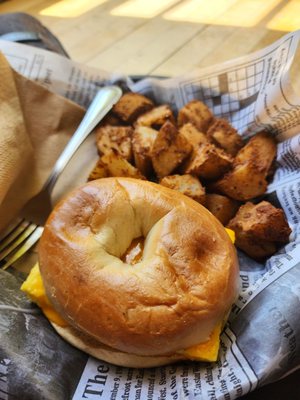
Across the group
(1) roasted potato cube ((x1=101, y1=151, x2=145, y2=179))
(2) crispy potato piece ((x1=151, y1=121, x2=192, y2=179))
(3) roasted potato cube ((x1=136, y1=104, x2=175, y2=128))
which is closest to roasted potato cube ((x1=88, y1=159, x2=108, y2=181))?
(1) roasted potato cube ((x1=101, y1=151, x2=145, y2=179))

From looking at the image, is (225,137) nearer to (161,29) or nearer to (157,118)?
(157,118)

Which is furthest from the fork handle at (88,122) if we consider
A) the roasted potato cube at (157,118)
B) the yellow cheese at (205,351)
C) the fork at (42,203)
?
the yellow cheese at (205,351)

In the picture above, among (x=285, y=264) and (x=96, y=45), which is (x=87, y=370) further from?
(x=96, y=45)

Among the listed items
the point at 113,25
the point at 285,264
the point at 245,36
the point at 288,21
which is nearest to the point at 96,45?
the point at 113,25

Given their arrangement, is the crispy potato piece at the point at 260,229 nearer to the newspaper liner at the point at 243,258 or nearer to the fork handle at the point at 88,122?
the newspaper liner at the point at 243,258

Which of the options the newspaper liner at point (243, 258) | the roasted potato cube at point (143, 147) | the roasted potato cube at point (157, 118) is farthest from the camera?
the roasted potato cube at point (157, 118)

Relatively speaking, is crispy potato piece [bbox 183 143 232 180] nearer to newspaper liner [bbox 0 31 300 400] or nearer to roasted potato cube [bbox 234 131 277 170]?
roasted potato cube [bbox 234 131 277 170]
